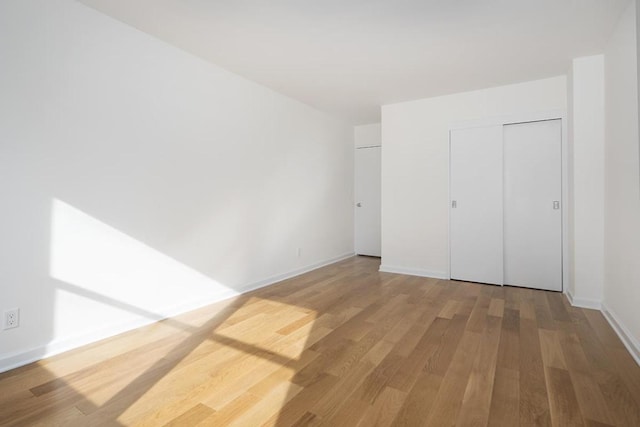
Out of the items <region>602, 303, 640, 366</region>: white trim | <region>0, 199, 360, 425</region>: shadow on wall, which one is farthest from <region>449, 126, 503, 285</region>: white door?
<region>0, 199, 360, 425</region>: shadow on wall

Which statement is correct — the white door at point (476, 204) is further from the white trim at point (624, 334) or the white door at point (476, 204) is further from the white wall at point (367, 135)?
the white wall at point (367, 135)

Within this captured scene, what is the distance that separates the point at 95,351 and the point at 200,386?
3.41 ft

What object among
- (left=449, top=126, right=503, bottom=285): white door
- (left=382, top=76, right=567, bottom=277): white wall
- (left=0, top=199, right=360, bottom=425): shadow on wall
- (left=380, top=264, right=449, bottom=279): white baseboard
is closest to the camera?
(left=0, top=199, right=360, bottom=425): shadow on wall

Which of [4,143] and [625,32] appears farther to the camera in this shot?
[625,32]

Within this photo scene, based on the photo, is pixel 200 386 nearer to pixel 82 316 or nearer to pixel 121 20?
pixel 82 316

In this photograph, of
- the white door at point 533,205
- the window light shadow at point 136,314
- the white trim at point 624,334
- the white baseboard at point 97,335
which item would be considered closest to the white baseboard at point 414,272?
the white door at point 533,205

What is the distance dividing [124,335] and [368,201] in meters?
4.54

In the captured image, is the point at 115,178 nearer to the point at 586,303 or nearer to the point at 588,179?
the point at 588,179

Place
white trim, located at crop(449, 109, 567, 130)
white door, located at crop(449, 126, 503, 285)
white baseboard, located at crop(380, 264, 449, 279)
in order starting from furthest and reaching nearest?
white baseboard, located at crop(380, 264, 449, 279), white door, located at crop(449, 126, 503, 285), white trim, located at crop(449, 109, 567, 130)

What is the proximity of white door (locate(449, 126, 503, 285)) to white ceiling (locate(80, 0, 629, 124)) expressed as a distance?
0.75m

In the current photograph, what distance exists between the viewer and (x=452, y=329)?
2777mm

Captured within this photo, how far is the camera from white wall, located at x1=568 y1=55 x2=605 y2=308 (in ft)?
10.7

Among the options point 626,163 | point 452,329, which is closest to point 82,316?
point 452,329

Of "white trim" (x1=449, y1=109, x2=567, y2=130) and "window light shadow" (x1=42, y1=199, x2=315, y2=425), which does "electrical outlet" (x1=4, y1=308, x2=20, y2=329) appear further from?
"white trim" (x1=449, y1=109, x2=567, y2=130)
